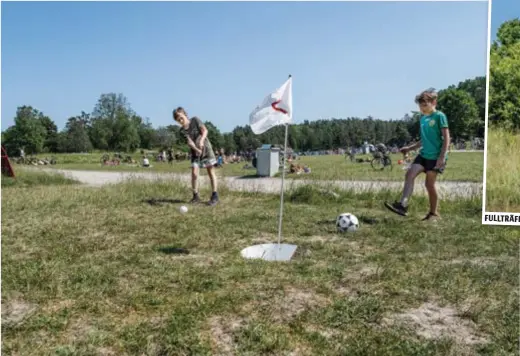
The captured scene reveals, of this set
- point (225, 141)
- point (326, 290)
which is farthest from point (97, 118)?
point (326, 290)

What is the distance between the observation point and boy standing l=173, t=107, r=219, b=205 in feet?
27.9

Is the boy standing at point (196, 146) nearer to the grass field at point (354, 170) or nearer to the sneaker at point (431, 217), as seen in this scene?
the grass field at point (354, 170)

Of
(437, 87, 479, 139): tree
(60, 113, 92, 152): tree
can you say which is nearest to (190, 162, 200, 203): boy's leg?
(437, 87, 479, 139): tree

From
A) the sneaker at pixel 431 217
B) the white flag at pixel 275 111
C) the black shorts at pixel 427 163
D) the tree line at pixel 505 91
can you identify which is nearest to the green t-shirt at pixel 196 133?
the black shorts at pixel 427 163

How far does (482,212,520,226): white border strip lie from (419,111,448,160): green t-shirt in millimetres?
1215

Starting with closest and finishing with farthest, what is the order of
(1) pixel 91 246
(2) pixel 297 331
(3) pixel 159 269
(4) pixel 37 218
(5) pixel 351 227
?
(2) pixel 297 331 → (3) pixel 159 269 → (1) pixel 91 246 → (5) pixel 351 227 → (4) pixel 37 218

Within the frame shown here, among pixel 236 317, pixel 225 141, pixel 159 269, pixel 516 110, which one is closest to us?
pixel 236 317

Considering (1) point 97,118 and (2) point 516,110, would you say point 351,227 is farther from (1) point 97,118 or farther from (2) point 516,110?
(1) point 97,118

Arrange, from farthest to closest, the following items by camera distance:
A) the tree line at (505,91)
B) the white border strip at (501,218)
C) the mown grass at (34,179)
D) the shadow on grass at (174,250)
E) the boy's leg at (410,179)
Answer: the mown grass at (34,179) < the tree line at (505,91) < the boy's leg at (410,179) < the white border strip at (501,218) < the shadow on grass at (174,250)

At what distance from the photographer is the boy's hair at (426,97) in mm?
6583

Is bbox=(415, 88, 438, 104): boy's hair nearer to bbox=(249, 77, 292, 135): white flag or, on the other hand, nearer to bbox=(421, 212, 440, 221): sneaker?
bbox=(421, 212, 440, 221): sneaker

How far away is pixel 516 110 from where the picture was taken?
848 centimetres

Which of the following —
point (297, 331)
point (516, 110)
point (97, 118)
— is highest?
point (97, 118)

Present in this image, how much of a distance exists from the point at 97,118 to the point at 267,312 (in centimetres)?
7410
